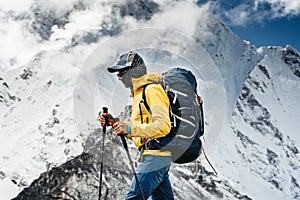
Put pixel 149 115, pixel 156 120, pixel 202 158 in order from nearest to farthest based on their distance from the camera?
pixel 156 120, pixel 149 115, pixel 202 158

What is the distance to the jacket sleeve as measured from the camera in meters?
4.01

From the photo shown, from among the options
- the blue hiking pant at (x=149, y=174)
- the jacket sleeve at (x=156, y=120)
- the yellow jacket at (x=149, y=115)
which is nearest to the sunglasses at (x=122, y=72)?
the yellow jacket at (x=149, y=115)

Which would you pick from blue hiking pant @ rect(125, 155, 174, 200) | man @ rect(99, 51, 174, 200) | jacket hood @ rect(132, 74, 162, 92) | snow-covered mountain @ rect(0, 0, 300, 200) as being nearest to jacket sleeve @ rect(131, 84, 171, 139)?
man @ rect(99, 51, 174, 200)

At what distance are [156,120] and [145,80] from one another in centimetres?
44

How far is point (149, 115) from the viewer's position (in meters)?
4.18

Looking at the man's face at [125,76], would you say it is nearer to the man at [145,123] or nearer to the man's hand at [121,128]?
the man at [145,123]

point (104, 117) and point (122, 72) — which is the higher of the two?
point (122, 72)

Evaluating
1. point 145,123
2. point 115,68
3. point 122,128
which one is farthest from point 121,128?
point 115,68

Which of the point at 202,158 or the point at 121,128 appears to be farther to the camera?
the point at 202,158

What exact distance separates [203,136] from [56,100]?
10957 cm

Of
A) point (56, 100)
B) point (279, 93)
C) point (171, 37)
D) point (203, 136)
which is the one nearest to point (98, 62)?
point (171, 37)

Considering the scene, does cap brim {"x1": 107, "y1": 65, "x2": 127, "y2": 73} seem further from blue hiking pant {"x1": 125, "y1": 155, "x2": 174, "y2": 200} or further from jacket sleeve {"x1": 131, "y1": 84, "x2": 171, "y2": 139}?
blue hiking pant {"x1": 125, "y1": 155, "x2": 174, "y2": 200}

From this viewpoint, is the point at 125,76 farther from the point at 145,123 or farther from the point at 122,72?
the point at 145,123

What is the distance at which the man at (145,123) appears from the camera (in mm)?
4043
